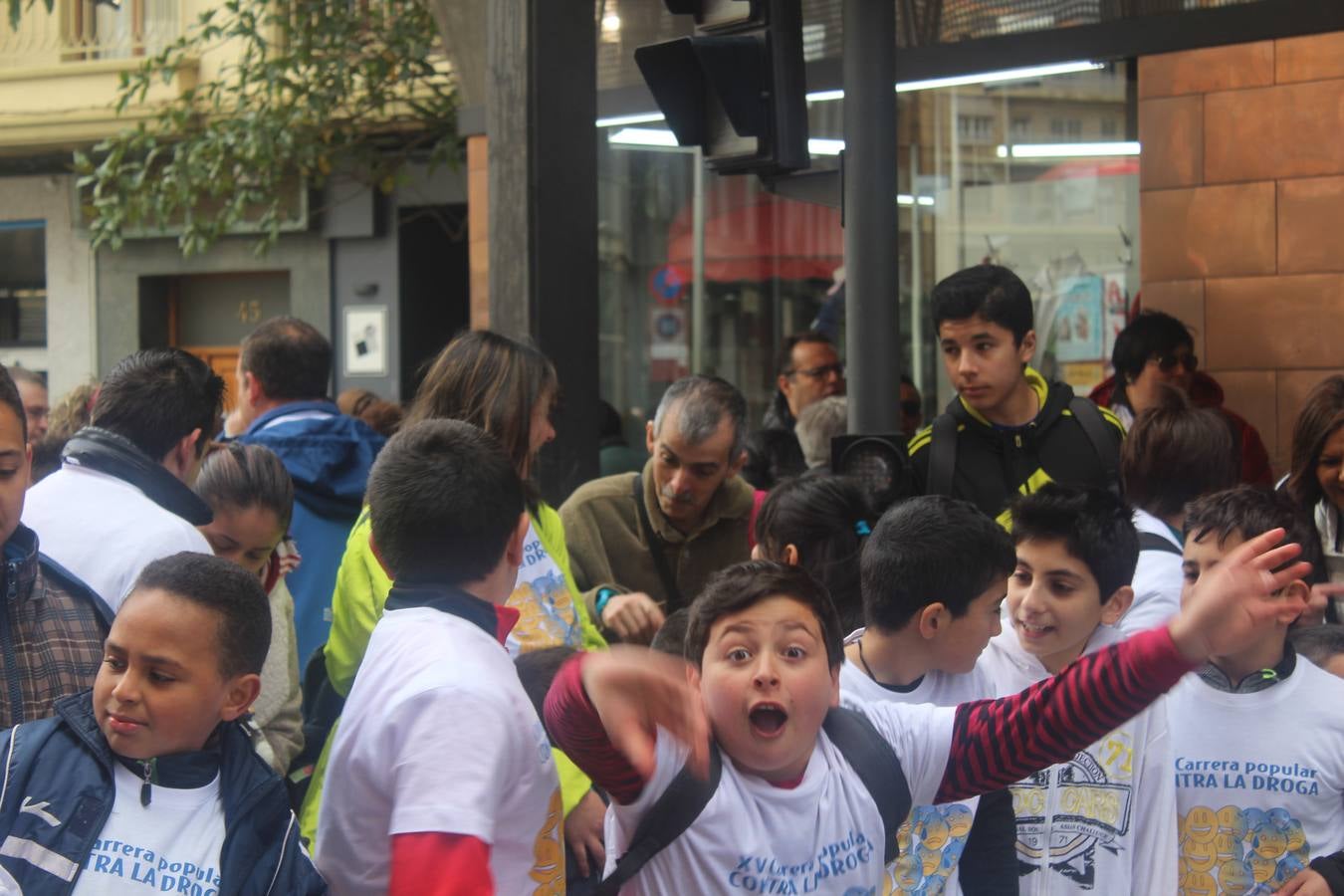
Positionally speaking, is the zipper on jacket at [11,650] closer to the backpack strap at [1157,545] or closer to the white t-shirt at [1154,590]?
the white t-shirt at [1154,590]

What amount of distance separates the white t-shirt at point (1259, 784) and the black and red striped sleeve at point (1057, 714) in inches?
37.8

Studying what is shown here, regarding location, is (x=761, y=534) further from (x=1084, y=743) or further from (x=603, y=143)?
(x=603, y=143)

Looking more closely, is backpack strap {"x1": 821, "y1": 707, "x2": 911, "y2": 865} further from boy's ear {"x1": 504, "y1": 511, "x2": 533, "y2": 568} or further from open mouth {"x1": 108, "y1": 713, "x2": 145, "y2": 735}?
open mouth {"x1": 108, "y1": 713, "x2": 145, "y2": 735}

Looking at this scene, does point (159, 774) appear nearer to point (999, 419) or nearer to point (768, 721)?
point (768, 721)

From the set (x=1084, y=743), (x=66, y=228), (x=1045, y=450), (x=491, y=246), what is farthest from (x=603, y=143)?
(x=66, y=228)

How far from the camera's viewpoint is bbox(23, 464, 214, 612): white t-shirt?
317 centimetres

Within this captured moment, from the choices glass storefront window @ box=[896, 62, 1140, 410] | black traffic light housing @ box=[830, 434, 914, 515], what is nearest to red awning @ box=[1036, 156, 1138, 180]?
glass storefront window @ box=[896, 62, 1140, 410]

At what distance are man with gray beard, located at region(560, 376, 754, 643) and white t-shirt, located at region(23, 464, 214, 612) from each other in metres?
1.30

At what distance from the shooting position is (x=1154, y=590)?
3857mm

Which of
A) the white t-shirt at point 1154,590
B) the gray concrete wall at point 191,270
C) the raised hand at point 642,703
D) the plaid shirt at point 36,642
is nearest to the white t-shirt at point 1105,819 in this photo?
the white t-shirt at point 1154,590

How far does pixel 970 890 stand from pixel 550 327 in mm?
3158

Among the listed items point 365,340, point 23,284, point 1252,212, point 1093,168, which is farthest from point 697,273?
point 23,284

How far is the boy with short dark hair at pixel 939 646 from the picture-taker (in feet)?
9.61

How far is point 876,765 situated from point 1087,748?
2.16 feet
